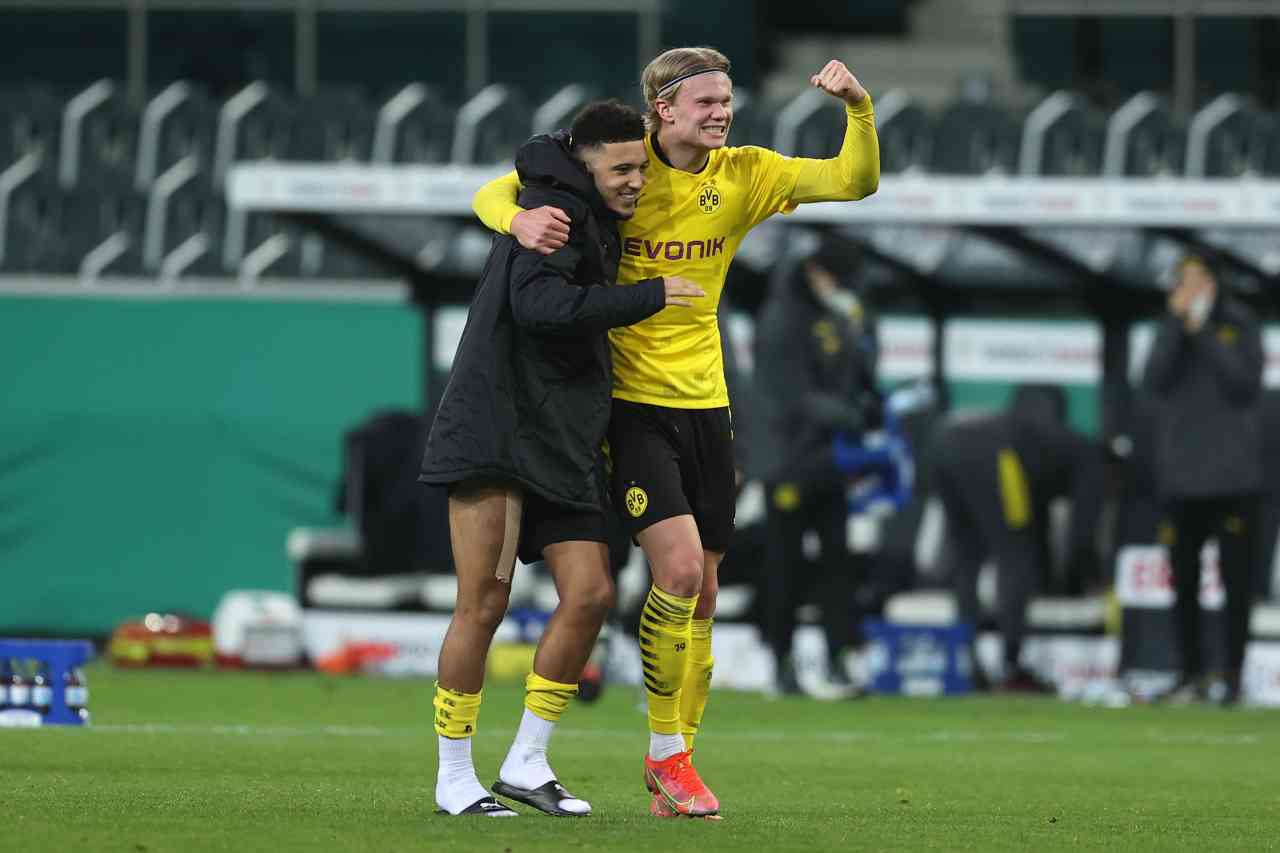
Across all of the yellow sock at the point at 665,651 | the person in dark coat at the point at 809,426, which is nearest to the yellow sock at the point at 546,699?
the yellow sock at the point at 665,651

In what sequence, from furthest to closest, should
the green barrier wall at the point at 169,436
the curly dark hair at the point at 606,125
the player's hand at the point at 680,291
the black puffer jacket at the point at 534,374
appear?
the green barrier wall at the point at 169,436 < the curly dark hair at the point at 606,125 < the black puffer jacket at the point at 534,374 < the player's hand at the point at 680,291

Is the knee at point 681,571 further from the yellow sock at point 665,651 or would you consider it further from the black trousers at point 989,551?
the black trousers at point 989,551

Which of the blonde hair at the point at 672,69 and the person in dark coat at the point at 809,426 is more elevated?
the blonde hair at the point at 672,69

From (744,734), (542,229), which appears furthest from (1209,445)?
(542,229)

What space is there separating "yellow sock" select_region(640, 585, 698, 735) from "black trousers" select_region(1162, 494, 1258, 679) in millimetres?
6508

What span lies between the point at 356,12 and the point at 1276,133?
9.24 metres

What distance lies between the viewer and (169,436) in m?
17.4

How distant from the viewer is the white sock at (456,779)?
6656 millimetres

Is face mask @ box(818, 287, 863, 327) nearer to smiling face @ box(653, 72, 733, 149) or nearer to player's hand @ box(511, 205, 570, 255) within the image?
smiling face @ box(653, 72, 733, 149)

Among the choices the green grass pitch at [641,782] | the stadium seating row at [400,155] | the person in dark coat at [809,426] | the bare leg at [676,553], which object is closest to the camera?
the green grass pitch at [641,782]

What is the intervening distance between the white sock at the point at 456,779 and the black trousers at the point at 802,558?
613 cm

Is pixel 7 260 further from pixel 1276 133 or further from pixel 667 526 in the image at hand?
pixel 667 526

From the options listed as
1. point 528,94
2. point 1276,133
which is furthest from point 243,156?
point 1276,133

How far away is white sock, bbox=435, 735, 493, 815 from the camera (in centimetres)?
666
